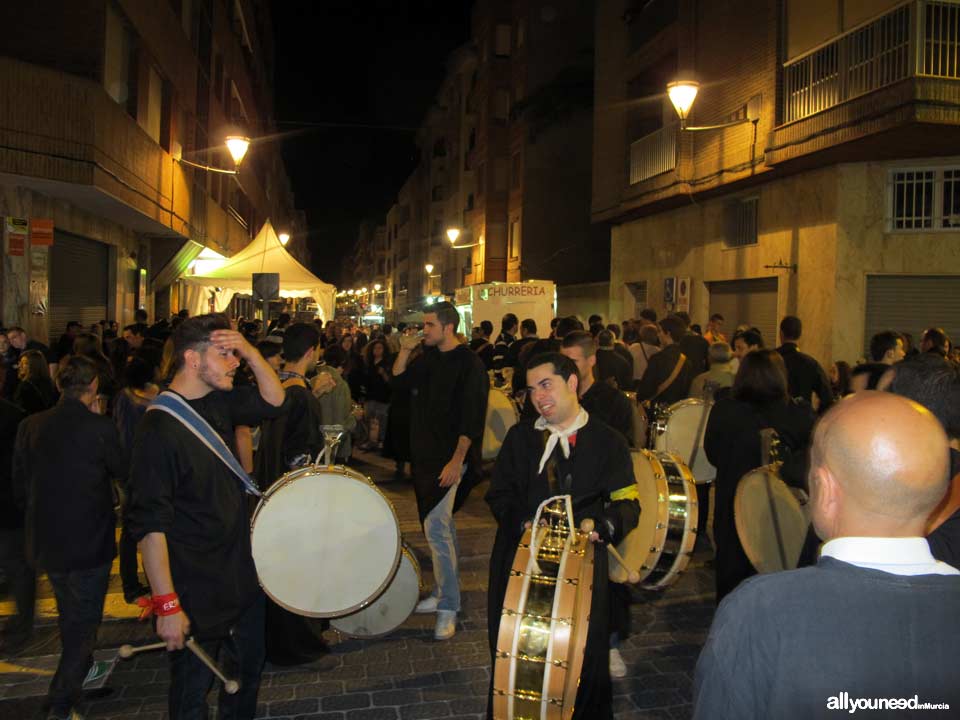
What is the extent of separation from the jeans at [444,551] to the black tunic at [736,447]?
71.8 inches

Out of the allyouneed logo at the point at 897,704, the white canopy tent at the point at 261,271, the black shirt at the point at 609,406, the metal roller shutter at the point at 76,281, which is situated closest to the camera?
the allyouneed logo at the point at 897,704

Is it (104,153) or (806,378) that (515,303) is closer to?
(104,153)

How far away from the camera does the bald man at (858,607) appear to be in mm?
1606

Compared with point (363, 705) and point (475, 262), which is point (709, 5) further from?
point (475, 262)

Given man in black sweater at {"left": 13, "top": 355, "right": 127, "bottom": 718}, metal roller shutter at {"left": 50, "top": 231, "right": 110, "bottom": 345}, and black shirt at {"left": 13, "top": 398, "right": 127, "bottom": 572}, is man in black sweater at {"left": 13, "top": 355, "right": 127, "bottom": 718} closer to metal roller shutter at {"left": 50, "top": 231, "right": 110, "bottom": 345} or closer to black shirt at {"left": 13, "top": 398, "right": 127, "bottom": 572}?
black shirt at {"left": 13, "top": 398, "right": 127, "bottom": 572}

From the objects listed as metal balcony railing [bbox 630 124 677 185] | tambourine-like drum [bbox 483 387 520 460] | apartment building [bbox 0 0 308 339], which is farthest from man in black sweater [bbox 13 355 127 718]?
metal balcony railing [bbox 630 124 677 185]

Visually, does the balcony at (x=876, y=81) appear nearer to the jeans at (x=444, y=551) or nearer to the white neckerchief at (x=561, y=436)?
the jeans at (x=444, y=551)

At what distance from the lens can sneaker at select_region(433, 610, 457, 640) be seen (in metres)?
5.61

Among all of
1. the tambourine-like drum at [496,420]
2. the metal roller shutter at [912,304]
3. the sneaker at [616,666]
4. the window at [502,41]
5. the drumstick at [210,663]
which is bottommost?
the sneaker at [616,666]

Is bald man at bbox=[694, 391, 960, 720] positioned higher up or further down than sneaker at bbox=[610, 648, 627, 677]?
higher up

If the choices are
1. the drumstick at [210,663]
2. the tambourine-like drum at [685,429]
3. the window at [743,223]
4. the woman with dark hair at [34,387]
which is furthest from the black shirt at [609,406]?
the window at [743,223]

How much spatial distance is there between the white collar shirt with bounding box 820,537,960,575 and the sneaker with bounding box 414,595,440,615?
14.8 ft

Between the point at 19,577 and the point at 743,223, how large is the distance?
1588cm

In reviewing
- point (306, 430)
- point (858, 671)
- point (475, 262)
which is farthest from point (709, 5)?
point (475, 262)
